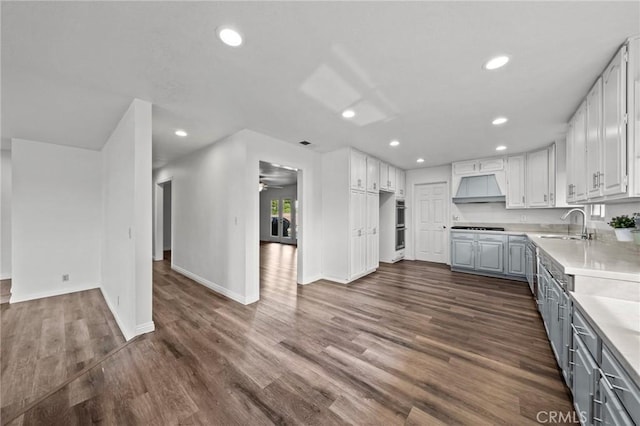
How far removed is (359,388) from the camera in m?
1.76

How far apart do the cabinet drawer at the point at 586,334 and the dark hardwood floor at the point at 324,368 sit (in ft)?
2.09

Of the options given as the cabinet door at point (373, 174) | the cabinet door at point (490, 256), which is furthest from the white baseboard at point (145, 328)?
the cabinet door at point (490, 256)

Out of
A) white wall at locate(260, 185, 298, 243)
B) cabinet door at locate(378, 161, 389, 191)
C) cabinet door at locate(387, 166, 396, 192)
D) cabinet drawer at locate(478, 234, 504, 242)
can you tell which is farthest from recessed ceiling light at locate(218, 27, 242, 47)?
white wall at locate(260, 185, 298, 243)

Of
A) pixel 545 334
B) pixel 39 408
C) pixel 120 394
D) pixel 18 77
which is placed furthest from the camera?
pixel 545 334

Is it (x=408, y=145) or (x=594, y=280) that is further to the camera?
(x=408, y=145)

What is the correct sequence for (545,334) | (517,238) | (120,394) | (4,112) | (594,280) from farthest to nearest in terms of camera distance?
1. (517,238)
2. (4,112)
3. (545,334)
4. (120,394)
5. (594,280)

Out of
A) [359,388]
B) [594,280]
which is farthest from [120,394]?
[594,280]

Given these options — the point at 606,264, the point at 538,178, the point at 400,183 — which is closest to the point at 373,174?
the point at 400,183

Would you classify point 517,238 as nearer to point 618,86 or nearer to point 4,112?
point 618,86

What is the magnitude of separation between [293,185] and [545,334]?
857 centimetres

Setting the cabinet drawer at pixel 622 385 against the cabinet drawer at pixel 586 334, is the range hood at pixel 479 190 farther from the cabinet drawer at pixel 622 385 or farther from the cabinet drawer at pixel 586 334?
the cabinet drawer at pixel 622 385

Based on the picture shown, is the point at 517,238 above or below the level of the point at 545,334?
above

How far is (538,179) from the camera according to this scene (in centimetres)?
459

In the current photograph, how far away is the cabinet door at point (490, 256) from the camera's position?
15.5 ft
